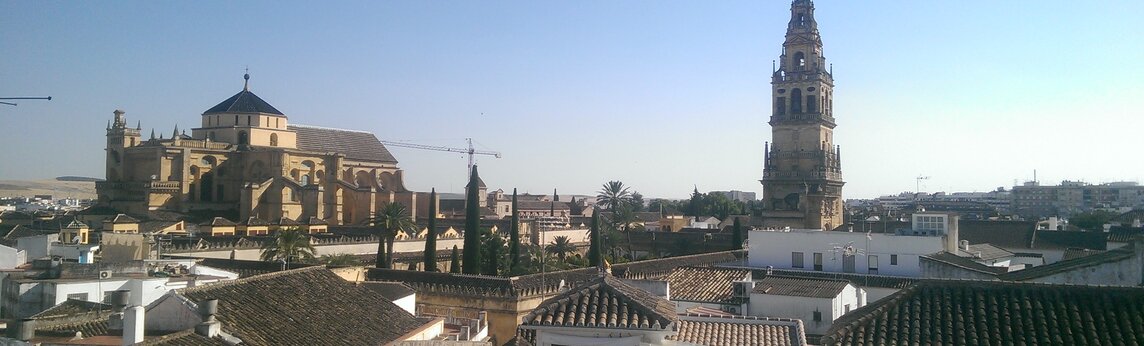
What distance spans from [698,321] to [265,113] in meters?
48.0

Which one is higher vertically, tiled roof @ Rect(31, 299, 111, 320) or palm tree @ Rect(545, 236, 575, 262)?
tiled roof @ Rect(31, 299, 111, 320)

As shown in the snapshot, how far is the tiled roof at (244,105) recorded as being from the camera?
55.2m

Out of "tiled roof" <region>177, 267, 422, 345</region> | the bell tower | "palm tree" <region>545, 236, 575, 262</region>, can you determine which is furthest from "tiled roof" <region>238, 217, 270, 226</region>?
"tiled roof" <region>177, 267, 422, 345</region>

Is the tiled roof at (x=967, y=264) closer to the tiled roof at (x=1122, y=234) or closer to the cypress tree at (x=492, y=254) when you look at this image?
the tiled roof at (x=1122, y=234)

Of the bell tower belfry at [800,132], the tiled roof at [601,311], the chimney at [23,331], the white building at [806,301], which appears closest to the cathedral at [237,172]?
the bell tower belfry at [800,132]

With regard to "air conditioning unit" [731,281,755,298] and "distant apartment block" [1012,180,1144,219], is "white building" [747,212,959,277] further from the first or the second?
"distant apartment block" [1012,180,1144,219]

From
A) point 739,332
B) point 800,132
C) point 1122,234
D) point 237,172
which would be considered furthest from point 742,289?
point 237,172

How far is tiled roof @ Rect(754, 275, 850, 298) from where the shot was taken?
782 inches

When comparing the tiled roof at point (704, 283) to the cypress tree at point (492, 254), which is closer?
the tiled roof at point (704, 283)

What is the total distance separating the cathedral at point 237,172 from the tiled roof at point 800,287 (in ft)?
119

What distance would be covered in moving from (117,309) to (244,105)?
44278 millimetres

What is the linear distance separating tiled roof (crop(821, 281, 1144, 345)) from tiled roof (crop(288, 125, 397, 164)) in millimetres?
51897

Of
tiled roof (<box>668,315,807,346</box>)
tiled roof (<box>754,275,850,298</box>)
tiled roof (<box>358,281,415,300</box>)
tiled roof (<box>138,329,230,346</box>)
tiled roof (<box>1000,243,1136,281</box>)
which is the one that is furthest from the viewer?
tiled roof (<box>358,281,415,300</box>)

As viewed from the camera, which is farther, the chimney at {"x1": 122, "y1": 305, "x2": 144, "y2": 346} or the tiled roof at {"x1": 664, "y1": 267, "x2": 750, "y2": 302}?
the tiled roof at {"x1": 664, "y1": 267, "x2": 750, "y2": 302}
